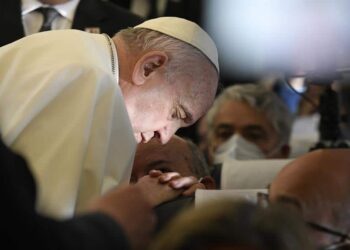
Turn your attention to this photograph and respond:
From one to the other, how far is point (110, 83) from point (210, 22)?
251 centimetres

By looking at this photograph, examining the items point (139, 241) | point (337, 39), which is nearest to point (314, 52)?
point (337, 39)

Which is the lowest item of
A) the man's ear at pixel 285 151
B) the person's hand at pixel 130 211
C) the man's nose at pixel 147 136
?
the man's ear at pixel 285 151

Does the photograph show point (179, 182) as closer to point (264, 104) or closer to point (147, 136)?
A: point (147, 136)

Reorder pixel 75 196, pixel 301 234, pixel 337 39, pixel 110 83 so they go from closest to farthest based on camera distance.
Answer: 1. pixel 301 234
2. pixel 75 196
3. pixel 110 83
4. pixel 337 39

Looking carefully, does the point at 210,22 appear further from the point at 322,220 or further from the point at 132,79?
the point at 322,220

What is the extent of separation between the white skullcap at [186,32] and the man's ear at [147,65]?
4.0 inches

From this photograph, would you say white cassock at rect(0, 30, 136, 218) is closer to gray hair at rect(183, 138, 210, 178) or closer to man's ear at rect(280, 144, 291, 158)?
gray hair at rect(183, 138, 210, 178)

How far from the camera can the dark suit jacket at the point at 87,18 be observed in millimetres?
3652

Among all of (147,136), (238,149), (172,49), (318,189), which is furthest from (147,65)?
(238,149)

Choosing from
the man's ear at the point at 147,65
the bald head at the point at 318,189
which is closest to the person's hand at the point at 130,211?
the bald head at the point at 318,189

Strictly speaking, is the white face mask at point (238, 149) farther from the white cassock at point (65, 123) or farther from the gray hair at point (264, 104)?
the white cassock at point (65, 123)

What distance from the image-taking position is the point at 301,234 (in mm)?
1725

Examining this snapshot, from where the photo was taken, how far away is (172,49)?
2.81 m

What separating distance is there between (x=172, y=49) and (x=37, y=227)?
116 cm
